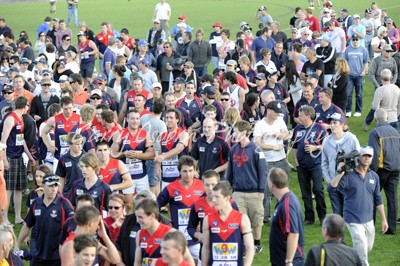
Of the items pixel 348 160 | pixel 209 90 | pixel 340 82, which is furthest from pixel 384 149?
pixel 340 82

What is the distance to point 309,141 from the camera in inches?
471

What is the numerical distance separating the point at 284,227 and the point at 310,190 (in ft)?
13.7

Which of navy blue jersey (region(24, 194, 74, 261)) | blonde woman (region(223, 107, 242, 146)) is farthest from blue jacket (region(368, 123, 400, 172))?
navy blue jersey (region(24, 194, 74, 261))

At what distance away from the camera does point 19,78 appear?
570 inches

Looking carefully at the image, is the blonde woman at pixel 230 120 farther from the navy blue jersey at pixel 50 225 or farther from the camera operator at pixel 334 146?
the navy blue jersey at pixel 50 225

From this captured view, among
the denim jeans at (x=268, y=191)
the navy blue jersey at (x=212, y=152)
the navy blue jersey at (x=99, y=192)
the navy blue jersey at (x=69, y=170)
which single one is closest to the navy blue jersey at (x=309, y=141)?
the denim jeans at (x=268, y=191)

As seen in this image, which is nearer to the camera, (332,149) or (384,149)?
(332,149)

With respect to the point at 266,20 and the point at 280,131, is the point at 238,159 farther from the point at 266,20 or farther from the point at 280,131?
the point at 266,20

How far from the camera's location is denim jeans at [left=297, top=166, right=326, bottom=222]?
12055 mm

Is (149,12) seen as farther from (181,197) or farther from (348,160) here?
(181,197)

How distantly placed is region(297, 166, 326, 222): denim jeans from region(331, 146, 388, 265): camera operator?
197 centimetres

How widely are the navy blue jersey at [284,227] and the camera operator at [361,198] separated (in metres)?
1.71

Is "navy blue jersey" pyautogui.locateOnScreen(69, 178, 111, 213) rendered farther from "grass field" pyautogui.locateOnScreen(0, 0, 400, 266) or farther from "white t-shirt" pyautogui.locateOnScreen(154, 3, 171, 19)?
"grass field" pyautogui.locateOnScreen(0, 0, 400, 266)

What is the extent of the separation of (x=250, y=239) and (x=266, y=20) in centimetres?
1877
